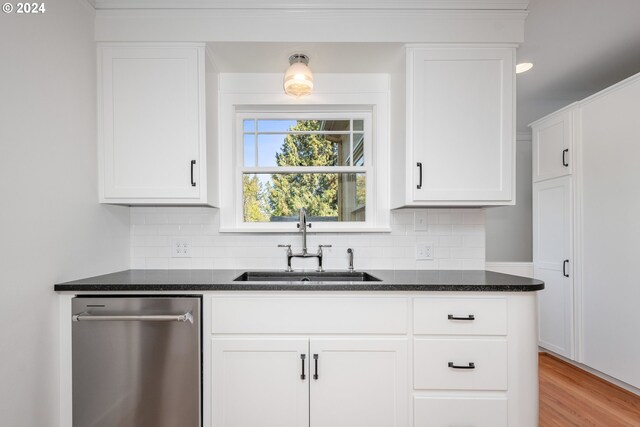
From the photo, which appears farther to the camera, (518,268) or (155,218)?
(518,268)

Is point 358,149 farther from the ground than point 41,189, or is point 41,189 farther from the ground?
point 358,149

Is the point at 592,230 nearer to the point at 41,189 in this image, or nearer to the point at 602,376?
the point at 602,376

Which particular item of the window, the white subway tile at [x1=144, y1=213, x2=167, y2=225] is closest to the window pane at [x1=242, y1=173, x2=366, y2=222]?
the window

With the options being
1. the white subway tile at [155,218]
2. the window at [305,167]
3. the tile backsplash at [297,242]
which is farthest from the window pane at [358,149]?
the white subway tile at [155,218]

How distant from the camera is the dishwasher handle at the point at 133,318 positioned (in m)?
1.42

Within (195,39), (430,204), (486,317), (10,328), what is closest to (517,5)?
(430,204)

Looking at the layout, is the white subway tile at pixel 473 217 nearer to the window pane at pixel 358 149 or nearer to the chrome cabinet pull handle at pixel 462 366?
the window pane at pixel 358 149

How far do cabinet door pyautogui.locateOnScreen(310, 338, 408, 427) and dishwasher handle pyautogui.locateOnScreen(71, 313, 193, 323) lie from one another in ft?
2.16

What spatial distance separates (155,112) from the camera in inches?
67.8

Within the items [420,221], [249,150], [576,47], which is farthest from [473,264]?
[576,47]

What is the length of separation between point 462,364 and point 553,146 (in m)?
2.65

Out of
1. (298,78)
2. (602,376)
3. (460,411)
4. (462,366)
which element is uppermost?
(298,78)

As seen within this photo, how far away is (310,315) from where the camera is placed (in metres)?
1.48

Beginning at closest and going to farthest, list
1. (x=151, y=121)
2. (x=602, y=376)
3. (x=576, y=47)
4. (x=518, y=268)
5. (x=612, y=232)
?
(x=151, y=121), (x=576, y=47), (x=612, y=232), (x=602, y=376), (x=518, y=268)
